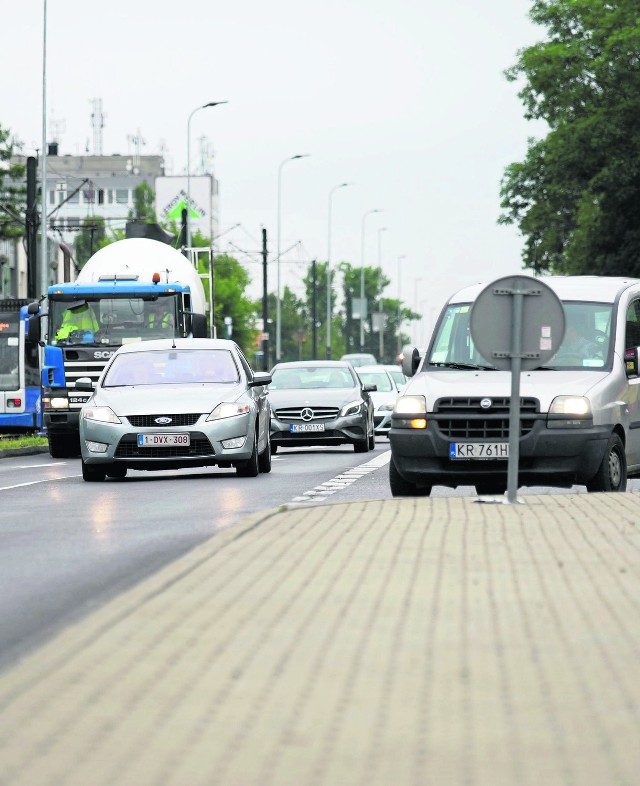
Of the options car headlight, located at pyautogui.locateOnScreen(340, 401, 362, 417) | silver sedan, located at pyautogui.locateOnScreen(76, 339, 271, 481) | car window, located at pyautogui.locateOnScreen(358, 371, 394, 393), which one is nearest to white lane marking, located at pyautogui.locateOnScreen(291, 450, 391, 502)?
silver sedan, located at pyautogui.locateOnScreen(76, 339, 271, 481)

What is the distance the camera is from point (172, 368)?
22.0 meters

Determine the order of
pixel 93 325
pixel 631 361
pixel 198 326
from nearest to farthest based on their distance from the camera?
pixel 631 361 → pixel 198 326 → pixel 93 325

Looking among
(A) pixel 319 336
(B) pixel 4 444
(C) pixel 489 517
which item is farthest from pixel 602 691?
(A) pixel 319 336

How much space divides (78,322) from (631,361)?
1503cm

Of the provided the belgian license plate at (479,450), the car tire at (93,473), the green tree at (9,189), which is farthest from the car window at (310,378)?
the green tree at (9,189)

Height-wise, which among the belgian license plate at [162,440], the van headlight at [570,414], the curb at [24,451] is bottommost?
the curb at [24,451]

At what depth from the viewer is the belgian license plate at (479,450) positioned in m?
15.2

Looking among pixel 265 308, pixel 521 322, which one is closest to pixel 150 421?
pixel 521 322

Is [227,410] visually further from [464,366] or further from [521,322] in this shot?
[521,322]

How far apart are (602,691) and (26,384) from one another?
33.9 metres

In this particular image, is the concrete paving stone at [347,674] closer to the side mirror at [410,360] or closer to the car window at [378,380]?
the side mirror at [410,360]

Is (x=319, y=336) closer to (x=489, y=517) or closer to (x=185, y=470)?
(x=185, y=470)

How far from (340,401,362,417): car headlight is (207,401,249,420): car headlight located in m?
9.23

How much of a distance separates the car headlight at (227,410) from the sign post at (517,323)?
25.6 ft
